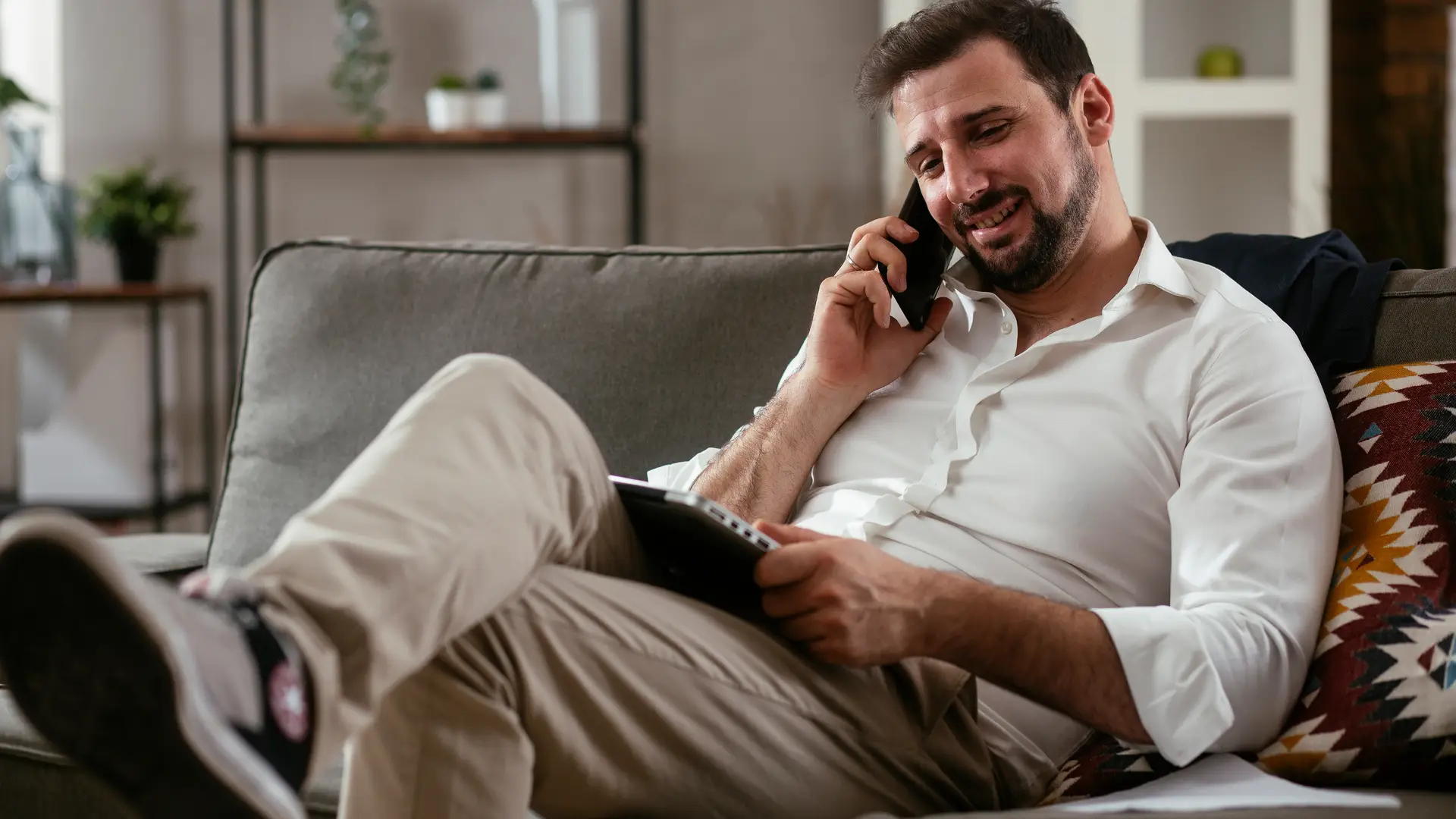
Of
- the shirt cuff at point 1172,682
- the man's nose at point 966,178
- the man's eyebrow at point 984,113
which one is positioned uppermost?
the man's eyebrow at point 984,113

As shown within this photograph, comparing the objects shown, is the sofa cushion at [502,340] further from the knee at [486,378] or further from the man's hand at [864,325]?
the knee at [486,378]

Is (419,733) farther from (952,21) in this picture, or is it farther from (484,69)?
(484,69)

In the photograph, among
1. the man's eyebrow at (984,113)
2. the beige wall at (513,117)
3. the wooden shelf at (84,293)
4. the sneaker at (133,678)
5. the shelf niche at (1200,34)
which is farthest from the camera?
the beige wall at (513,117)

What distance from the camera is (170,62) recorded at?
11.1ft

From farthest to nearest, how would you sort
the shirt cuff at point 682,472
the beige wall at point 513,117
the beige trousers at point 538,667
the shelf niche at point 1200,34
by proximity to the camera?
the beige wall at point 513,117, the shelf niche at point 1200,34, the shirt cuff at point 682,472, the beige trousers at point 538,667

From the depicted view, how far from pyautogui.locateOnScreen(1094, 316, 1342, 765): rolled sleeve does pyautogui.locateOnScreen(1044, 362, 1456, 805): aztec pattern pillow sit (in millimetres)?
29

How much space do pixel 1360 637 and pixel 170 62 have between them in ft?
10.3

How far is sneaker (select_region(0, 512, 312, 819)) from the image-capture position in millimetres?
710

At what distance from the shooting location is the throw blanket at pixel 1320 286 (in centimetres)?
140

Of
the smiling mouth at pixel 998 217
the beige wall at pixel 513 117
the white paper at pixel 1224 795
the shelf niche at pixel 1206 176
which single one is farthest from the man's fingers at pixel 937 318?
the beige wall at pixel 513 117

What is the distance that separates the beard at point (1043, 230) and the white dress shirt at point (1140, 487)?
5cm

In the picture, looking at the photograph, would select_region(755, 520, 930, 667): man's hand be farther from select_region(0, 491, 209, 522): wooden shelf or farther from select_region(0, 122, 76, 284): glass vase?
select_region(0, 122, 76, 284): glass vase

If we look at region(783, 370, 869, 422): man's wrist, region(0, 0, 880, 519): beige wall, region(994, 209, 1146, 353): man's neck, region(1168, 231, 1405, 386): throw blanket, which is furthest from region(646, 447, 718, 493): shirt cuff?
region(0, 0, 880, 519): beige wall

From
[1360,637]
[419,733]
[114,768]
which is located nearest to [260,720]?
[114,768]
